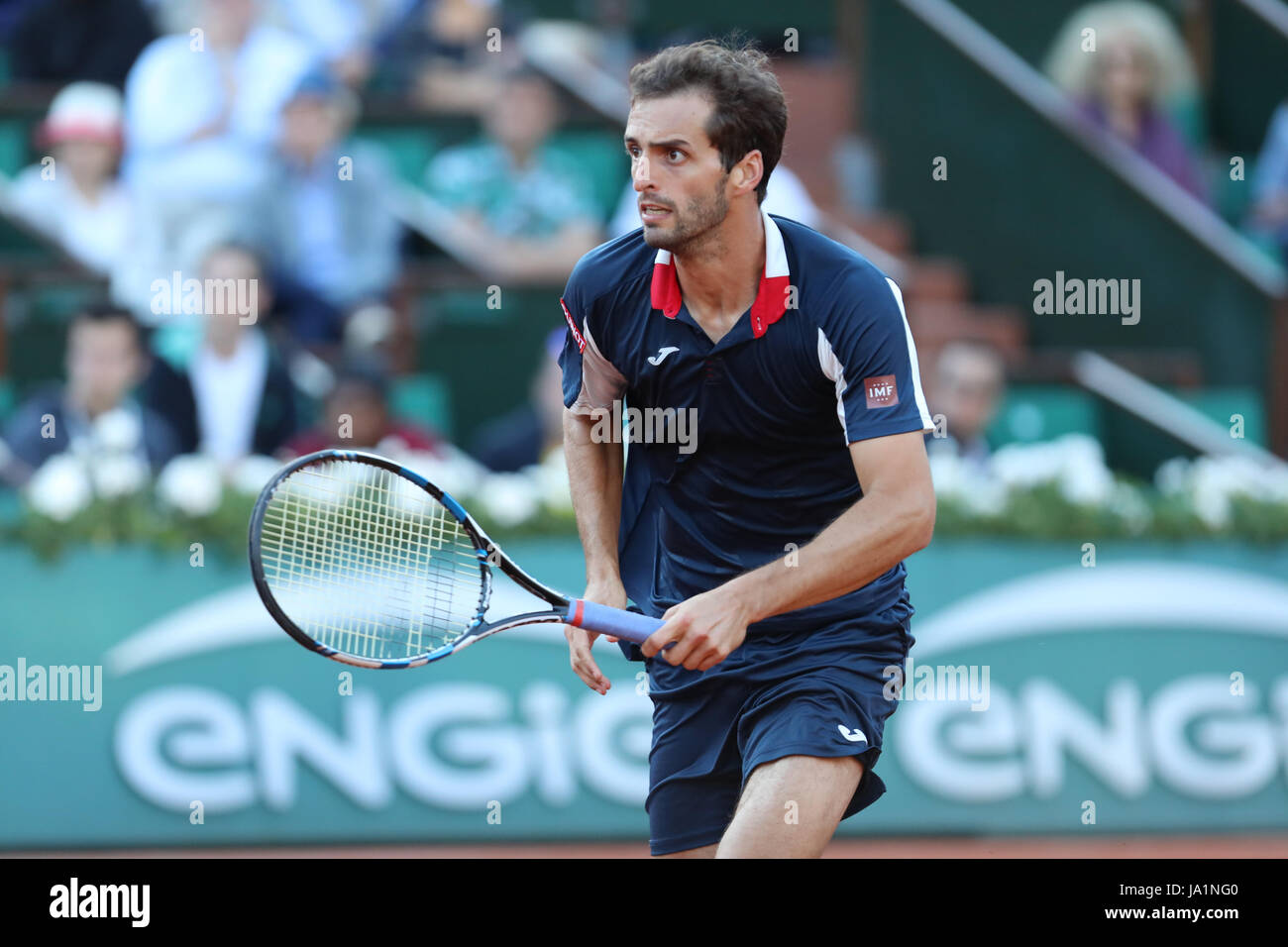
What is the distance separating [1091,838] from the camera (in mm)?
7504

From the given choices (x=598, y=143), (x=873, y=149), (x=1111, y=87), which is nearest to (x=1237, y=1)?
(x=1111, y=87)

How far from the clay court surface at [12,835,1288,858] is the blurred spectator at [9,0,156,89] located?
4.03m

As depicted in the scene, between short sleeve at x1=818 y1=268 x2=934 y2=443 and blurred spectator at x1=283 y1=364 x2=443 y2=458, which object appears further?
blurred spectator at x1=283 y1=364 x2=443 y2=458

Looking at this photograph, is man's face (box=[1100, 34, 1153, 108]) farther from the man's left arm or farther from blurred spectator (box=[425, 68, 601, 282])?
the man's left arm

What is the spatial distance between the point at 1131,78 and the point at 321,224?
4.14 metres

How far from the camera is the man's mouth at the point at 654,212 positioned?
3955 mm

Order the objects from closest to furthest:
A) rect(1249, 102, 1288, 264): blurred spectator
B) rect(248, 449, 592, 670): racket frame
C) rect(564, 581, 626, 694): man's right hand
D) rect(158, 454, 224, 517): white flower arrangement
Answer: rect(248, 449, 592, 670): racket frame, rect(564, 581, 626, 694): man's right hand, rect(158, 454, 224, 517): white flower arrangement, rect(1249, 102, 1288, 264): blurred spectator

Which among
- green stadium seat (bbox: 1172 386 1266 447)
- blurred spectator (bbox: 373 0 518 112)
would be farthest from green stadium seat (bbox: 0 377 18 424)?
green stadium seat (bbox: 1172 386 1266 447)

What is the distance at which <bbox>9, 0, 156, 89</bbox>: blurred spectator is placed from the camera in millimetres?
9320
